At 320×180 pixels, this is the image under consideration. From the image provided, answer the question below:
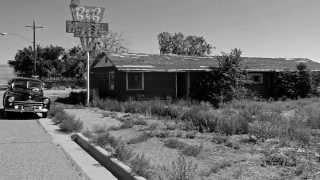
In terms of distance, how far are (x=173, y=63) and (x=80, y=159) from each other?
20268 mm

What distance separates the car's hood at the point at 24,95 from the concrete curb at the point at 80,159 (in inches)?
184

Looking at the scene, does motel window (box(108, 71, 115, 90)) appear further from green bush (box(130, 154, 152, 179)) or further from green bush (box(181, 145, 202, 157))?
green bush (box(130, 154, 152, 179))

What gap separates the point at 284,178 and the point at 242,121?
5.58 meters

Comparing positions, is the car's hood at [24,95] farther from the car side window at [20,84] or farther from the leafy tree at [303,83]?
the leafy tree at [303,83]

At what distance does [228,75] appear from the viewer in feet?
84.8

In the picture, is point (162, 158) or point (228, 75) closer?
point (162, 158)

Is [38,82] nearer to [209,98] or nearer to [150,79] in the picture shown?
[150,79]

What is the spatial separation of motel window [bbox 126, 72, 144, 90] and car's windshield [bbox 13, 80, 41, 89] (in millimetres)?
8140

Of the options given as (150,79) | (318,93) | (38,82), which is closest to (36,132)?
(38,82)

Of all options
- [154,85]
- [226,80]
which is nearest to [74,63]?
[154,85]

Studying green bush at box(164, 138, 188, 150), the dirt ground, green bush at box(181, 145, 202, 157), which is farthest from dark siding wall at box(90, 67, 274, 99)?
green bush at box(181, 145, 202, 157)

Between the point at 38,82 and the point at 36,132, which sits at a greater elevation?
the point at 38,82

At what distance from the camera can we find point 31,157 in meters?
9.14

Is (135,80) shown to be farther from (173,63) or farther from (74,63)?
(74,63)
